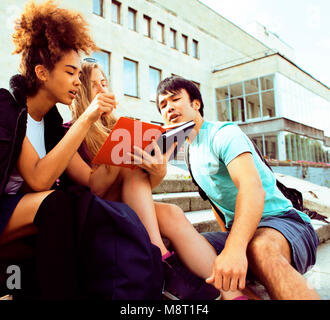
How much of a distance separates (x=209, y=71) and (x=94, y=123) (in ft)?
53.5

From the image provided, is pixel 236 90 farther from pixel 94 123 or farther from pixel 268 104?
pixel 94 123

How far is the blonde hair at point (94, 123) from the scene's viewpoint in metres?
1.70

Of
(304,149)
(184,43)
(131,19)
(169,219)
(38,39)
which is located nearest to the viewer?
(38,39)

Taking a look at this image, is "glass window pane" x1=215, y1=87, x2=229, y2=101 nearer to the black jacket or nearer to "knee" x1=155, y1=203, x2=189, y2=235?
"knee" x1=155, y1=203, x2=189, y2=235

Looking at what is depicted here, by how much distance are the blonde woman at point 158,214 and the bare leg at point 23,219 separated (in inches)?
17.5

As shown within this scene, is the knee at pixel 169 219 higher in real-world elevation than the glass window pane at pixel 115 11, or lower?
lower

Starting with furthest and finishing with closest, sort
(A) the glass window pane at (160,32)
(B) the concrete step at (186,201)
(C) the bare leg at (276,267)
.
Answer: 1. (A) the glass window pane at (160,32)
2. (B) the concrete step at (186,201)
3. (C) the bare leg at (276,267)

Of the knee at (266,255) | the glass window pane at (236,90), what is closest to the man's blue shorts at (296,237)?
the knee at (266,255)

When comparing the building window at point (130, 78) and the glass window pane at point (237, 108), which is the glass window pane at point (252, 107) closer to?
the glass window pane at point (237, 108)

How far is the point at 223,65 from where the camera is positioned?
1783 cm

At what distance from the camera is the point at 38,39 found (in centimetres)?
141

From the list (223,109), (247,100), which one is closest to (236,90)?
(247,100)

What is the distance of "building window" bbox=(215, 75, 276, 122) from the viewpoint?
52.5 ft

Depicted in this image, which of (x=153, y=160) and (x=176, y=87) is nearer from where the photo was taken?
(x=153, y=160)
